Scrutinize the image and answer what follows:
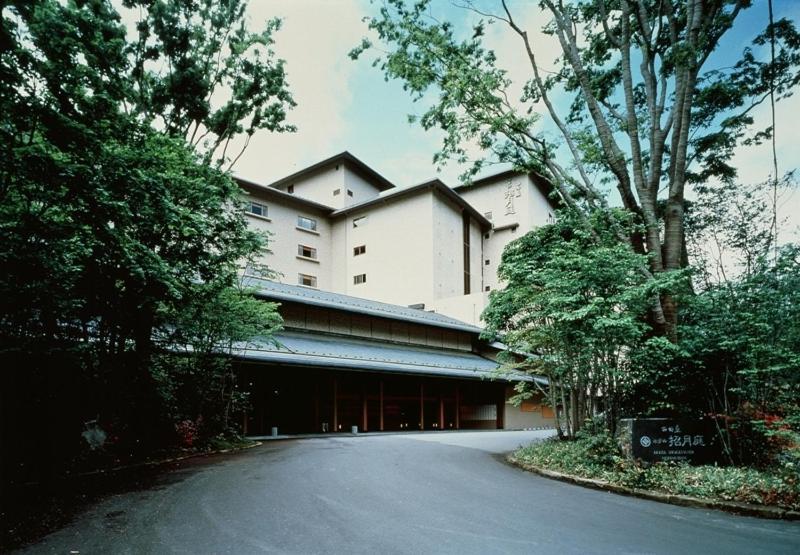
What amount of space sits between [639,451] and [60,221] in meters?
10.4

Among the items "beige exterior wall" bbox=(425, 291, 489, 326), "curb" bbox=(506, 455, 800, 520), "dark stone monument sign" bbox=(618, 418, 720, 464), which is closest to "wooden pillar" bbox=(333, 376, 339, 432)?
"curb" bbox=(506, 455, 800, 520)

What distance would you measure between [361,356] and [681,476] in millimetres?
14144

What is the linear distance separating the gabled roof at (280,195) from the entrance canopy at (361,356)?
13539 mm

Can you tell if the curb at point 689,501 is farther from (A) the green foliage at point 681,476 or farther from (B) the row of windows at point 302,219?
(B) the row of windows at point 302,219

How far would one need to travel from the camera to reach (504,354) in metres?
14.8

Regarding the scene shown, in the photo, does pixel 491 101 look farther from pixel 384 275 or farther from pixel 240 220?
pixel 384 275

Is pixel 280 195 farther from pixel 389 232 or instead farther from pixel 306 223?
pixel 389 232

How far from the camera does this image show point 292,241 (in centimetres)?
3512

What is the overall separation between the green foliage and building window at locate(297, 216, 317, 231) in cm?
2847

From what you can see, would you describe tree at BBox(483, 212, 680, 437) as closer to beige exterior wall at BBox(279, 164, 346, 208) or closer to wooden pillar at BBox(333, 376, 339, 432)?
wooden pillar at BBox(333, 376, 339, 432)

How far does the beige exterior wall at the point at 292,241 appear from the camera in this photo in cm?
3266

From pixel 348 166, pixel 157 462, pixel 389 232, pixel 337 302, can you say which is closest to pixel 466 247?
pixel 389 232

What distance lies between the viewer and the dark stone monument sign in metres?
8.60

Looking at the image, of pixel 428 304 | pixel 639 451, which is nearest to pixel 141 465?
pixel 639 451
